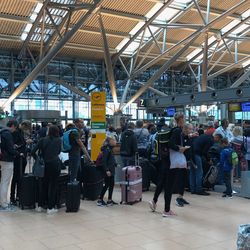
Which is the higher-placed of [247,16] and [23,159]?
[247,16]

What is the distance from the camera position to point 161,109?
14.9m

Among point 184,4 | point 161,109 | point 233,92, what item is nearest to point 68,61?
point 184,4

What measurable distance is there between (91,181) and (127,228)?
7.87 ft

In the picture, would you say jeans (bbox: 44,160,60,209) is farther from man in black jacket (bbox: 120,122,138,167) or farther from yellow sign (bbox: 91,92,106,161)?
yellow sign (bbox: 91,92,106,161)

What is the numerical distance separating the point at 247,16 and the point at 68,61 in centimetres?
1318

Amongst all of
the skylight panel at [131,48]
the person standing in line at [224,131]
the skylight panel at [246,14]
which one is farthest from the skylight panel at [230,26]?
the person standing in line at [224,131]

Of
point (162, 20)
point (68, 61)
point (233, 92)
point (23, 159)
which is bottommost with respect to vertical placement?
point (23, 159)

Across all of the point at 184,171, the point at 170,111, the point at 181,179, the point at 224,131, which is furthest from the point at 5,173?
the point at 170,111

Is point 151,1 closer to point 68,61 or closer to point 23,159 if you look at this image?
point 68,61

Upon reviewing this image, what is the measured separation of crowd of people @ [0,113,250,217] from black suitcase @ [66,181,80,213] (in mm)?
244

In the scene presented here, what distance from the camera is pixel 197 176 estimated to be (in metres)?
8.63

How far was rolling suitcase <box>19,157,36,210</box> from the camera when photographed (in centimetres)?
707

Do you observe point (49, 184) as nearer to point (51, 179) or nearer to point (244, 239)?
point (51, 179)

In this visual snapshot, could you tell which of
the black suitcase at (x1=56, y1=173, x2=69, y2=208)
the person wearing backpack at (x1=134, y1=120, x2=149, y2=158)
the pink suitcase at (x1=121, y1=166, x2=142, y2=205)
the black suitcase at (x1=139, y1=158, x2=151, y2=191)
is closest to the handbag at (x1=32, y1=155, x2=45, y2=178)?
the black suitcase at (x1=56, y1=173, x2=69, y2=208)
